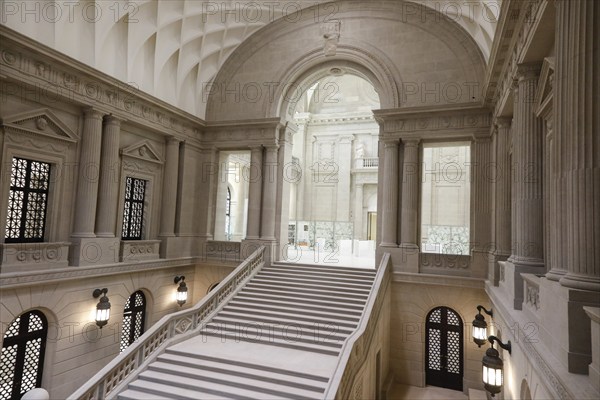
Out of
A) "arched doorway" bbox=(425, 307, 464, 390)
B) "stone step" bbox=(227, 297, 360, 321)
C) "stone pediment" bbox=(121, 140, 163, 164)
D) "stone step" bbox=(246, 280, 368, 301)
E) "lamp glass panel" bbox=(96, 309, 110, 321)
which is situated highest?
"stone pediment" bbox=(121, 140, 163, 164)

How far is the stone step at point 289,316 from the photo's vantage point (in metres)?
11.3

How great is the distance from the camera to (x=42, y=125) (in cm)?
1078

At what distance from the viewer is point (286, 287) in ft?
44.0

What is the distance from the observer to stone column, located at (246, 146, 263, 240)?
16.1 m

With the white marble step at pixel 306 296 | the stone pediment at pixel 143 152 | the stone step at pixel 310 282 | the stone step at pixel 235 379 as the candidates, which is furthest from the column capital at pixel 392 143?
the stone step at pixel 235 379

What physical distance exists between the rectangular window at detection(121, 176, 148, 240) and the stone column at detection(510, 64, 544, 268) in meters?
12.5

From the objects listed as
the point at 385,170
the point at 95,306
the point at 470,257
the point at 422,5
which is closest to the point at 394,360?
the point at 470,257

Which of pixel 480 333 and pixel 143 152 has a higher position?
pixel 143 152

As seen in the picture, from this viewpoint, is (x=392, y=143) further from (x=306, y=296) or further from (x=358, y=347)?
(x=358, y=347)

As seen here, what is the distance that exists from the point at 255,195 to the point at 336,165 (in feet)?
41.2

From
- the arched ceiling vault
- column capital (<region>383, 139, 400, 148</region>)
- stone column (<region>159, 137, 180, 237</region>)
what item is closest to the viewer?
the arched ceiling vault

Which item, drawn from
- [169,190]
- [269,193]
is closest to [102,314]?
[169,190]

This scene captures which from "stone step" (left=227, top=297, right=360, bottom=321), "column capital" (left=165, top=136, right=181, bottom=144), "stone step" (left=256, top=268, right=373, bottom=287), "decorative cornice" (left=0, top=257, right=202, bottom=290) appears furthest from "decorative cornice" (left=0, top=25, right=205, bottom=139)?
"stone step" (left=227, top=297, right=360, bottom=321)

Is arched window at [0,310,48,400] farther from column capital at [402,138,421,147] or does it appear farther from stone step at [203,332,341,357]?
column capital at [402,138,421,147]
